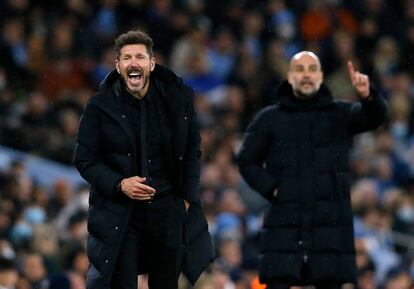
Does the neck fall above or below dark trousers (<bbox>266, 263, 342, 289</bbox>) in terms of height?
above

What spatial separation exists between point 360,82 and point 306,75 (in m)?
0.44

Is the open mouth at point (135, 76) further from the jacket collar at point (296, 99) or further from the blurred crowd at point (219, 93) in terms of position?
the blurred crowd at point (219, 93)

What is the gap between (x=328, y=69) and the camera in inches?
723

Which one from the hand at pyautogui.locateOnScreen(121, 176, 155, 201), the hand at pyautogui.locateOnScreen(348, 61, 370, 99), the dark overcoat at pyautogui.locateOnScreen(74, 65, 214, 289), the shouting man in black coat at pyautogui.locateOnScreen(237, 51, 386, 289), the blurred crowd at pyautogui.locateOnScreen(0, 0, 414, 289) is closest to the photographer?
the hand at pyautogui.locateOnScreen(121, 176, 155, 201)

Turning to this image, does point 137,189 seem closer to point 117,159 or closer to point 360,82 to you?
point 117,159

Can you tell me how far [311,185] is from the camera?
8891mm

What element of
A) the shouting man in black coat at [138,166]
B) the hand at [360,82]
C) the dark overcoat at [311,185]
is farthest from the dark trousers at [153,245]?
the hand at [360,82]

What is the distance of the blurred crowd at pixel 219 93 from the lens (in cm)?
1296

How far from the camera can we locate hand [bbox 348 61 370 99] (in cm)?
856

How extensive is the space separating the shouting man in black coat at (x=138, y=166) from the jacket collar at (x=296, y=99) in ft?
4.60

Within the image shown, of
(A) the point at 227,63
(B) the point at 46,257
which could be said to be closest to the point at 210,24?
(A) the point at 227,63

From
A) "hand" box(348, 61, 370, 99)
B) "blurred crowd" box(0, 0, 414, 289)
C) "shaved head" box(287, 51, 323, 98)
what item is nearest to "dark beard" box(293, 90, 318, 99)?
"shaved head" box(287, 51, 323, 98)

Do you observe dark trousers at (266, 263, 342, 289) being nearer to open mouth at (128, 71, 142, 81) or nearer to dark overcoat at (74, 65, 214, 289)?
dark overcoat at (74, 65, 214, 289)

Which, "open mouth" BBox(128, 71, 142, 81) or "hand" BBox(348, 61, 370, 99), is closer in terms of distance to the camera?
"open mouth" BBox(128, 71, 142, 81)
